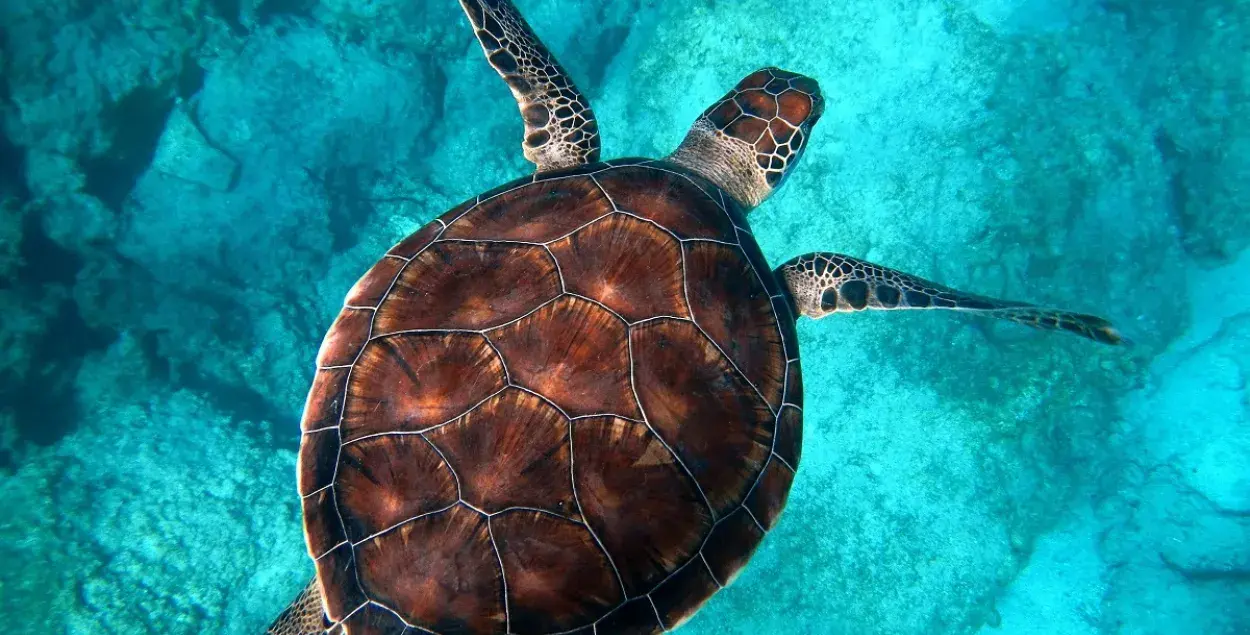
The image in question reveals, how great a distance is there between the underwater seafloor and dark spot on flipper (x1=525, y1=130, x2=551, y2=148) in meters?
3.66

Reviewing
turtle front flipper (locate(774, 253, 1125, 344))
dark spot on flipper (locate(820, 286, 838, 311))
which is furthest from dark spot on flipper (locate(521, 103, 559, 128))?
dark spot on flipper (locate(820, 286, 838, 311))

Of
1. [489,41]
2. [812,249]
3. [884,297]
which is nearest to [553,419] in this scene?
[884,297]

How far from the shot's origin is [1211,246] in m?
7.74

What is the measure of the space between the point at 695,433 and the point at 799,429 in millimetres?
817

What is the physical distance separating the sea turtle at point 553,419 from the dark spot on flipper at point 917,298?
91 cm

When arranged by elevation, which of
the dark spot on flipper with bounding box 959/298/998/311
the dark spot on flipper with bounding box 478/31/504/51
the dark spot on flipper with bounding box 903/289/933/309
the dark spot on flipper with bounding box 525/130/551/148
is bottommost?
the dark spot on flipper with bounding box 903/289/933/309

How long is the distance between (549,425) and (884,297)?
8.10 feet

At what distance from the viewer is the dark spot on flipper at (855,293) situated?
138 inches

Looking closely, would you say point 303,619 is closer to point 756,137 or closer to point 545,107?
point 545,107

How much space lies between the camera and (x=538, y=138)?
382 centimetres

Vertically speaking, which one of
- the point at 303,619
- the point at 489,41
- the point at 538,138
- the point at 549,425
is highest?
the point at 489,41

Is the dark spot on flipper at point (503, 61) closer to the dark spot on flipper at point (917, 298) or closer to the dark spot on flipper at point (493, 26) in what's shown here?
the dark spot on flipper at point (493, 26)

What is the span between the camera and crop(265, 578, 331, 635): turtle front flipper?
2859 millimetres

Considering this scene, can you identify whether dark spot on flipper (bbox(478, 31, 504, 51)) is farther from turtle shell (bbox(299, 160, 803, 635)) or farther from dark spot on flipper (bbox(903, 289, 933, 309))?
dark spot on flipper (bbox(903, 289, 933, 309))
